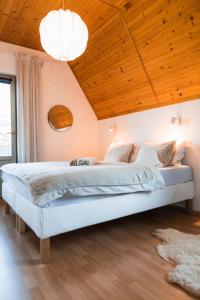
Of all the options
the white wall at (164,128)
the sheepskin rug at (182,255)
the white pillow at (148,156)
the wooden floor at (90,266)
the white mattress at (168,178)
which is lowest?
the wooden floor at (90,266)

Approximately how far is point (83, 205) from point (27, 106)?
2624mm

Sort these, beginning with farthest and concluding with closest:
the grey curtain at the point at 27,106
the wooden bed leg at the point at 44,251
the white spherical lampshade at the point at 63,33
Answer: the grey curtain at the point at 27,106
the white spherical lampshade at the point at 63,33
the wooden bed leg at the point at 44,251

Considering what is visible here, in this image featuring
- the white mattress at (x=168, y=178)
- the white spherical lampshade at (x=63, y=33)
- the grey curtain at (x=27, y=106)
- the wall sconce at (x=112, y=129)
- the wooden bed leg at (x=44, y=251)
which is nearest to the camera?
the wooden bed leg at (x=44, y=251)

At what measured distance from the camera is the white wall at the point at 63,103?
3971 millimetres

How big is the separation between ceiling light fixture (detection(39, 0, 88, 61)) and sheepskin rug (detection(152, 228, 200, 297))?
2113mm

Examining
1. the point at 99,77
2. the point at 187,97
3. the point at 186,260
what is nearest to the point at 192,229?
the point at 186,260

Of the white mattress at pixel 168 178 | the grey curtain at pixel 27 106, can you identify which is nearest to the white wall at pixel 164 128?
the white mattress at pixel 168 178

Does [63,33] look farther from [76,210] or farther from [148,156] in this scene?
[148,156]

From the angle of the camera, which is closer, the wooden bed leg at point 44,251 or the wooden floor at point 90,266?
the wooden floor at point 90,266

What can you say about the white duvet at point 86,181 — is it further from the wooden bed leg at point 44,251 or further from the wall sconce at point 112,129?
the wall sconce at point 112,129

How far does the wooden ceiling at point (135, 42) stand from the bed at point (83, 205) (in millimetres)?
1296

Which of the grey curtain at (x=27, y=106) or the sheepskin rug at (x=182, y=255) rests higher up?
the grey curtain at (x=27, y=106)

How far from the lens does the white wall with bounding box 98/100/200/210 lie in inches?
120

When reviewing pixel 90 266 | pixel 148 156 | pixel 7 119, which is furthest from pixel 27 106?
pixel 90 266
